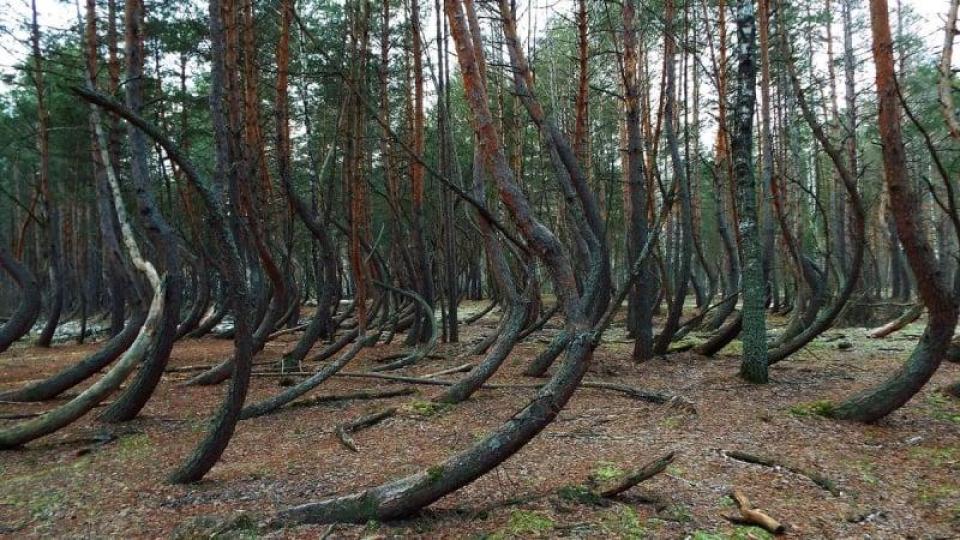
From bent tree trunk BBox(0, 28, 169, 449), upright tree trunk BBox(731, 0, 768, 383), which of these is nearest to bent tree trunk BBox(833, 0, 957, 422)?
upright tree trunk BBox(731, 0, 768, 383)

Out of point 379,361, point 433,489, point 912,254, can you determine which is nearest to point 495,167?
point 433,489

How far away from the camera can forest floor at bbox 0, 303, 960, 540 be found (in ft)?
11.5

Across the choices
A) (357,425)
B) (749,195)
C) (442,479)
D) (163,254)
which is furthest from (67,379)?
(749,195)

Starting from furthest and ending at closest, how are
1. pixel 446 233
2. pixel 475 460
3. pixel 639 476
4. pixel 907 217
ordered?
1. pixel 446 233
2. pixel 907 217
3. pixel 639 476
4. pixel 475 460

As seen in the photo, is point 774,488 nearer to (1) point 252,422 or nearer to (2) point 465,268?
(1) point 252,422

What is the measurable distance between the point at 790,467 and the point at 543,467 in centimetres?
189

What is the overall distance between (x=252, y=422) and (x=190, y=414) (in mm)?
809

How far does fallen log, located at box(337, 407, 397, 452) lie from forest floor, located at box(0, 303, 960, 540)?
0.09 m

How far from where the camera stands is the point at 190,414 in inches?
259

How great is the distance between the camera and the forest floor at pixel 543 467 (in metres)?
3.51

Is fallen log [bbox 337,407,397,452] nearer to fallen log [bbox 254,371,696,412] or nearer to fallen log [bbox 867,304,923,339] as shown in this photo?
fallen log [bbox 254,371,696,412]

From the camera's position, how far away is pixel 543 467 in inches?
181

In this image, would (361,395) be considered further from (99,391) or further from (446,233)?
(446,233)

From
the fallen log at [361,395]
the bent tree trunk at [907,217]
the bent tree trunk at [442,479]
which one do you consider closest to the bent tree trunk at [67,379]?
the fallen log at [361,395]
